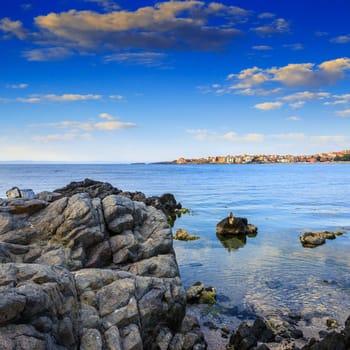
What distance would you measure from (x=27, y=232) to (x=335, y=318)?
63.4ft

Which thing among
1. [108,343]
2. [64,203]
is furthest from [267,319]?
[64,203]

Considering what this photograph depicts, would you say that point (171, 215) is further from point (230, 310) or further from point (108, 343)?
point (108, 343)

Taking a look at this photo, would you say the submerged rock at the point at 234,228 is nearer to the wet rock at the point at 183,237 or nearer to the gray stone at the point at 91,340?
the wet rock at the point at 183,237

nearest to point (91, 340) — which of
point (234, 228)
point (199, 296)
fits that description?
point (199, 296)

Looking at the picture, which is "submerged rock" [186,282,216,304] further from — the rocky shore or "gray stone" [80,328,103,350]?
"gray stone" [80,328,103,350]

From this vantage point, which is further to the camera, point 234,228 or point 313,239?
point 234,228

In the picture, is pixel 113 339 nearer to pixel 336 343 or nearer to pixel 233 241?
pixel 336 343

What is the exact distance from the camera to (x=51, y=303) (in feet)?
46.0

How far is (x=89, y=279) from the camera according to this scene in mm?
17734

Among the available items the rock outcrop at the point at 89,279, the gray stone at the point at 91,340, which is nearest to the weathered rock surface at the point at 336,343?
the rock outcrop at the point at 89,279

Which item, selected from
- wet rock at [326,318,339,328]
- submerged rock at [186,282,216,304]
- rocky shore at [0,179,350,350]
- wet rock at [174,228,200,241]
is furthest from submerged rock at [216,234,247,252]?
wet rock at [326,318,339,328]

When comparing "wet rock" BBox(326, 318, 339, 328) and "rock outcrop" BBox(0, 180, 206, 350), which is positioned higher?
"rock outcrop" BBox(0, 180, 206, 350)

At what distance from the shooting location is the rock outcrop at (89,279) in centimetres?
1345

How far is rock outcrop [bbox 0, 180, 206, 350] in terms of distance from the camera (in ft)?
44.1
